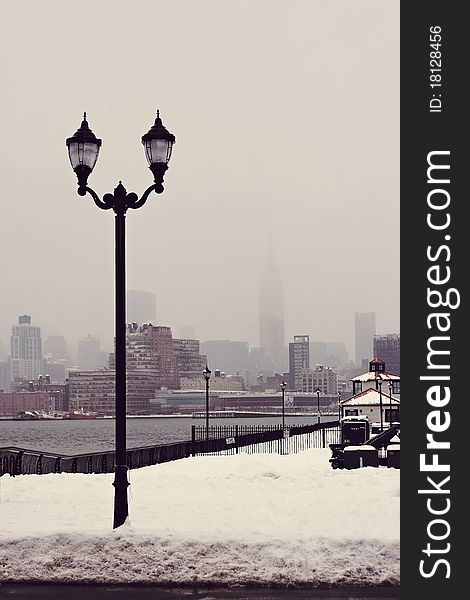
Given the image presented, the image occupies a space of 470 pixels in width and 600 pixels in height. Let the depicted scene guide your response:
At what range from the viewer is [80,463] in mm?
29453

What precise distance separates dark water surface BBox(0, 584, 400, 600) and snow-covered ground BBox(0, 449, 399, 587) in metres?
0.21

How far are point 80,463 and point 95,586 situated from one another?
63.0ft

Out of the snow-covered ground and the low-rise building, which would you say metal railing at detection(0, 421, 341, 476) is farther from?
the low-rise building

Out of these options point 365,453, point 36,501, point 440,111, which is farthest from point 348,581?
point 365,453

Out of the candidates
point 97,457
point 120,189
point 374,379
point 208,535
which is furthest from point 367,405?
point 208,535

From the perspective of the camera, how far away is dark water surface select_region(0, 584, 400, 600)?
10070mm

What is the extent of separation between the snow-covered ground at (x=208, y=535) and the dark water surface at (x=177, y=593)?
205mm

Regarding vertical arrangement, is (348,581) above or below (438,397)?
below

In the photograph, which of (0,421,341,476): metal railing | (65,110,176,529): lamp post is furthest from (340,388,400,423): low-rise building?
(65,110,176,529): lamp post

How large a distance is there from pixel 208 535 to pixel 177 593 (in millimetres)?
1393

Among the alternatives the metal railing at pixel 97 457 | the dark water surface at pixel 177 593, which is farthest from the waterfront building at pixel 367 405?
the dark water surface at pixel 177 593

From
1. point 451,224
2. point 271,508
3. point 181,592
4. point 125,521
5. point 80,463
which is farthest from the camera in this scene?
point 80,463

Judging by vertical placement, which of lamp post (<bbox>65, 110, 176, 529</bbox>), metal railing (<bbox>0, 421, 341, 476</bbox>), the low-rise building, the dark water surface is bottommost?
the low-rise building

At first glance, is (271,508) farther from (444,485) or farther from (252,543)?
(444,485)
